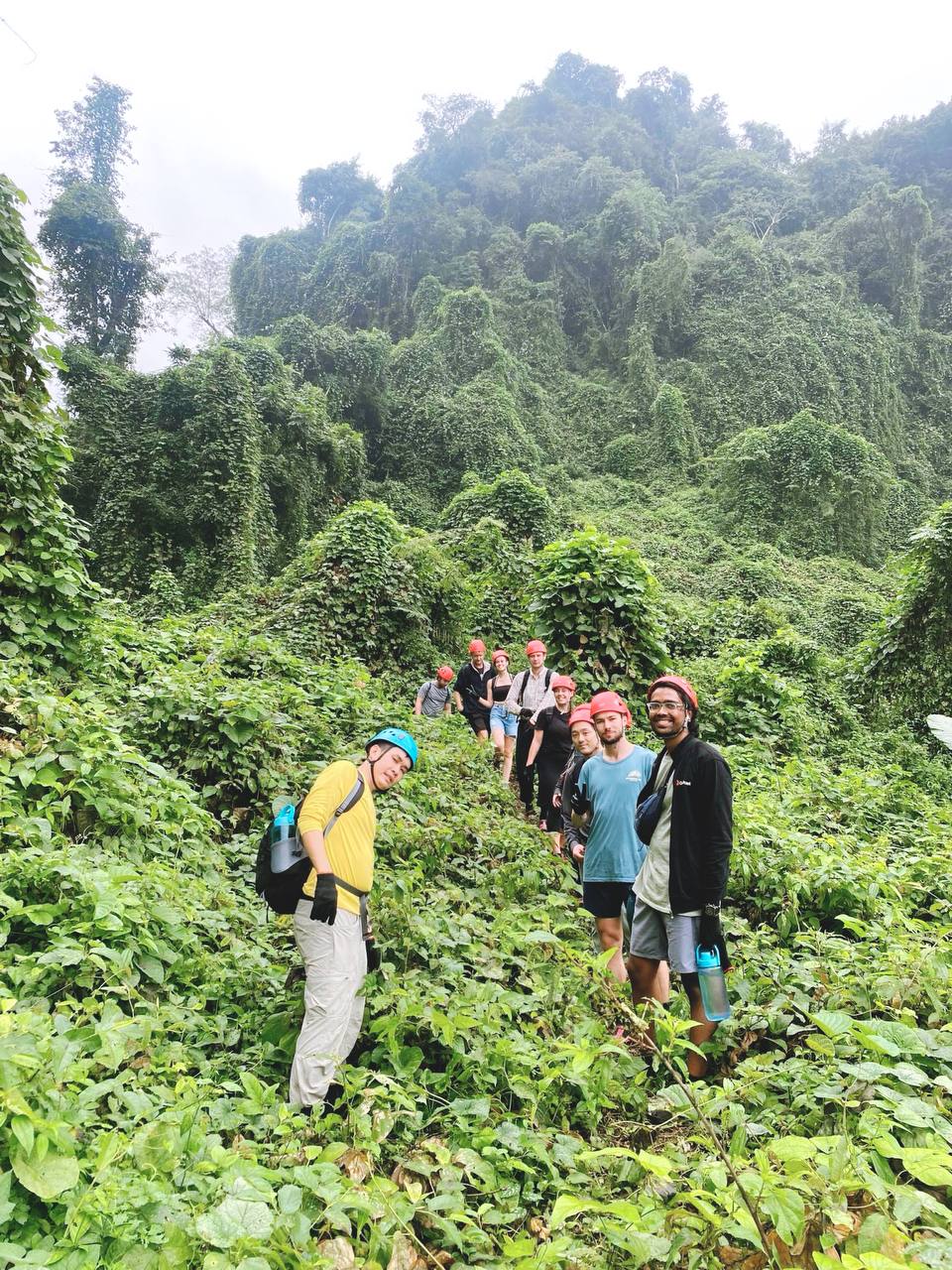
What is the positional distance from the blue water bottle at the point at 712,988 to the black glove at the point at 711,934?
0.12 ft

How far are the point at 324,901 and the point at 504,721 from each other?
4173 mm

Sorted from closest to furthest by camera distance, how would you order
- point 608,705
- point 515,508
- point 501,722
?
point 608,705, point 501,722, point 515,508

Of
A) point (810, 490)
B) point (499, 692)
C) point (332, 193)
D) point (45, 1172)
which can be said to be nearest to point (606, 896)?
point (45, 1172)

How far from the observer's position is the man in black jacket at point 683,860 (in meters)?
2.53

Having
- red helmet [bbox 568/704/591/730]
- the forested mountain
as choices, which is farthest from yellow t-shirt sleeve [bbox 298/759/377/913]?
the forested mountain

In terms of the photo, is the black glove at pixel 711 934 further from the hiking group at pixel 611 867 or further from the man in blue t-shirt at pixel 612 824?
the man in blue t-shirt at pixel 612 824

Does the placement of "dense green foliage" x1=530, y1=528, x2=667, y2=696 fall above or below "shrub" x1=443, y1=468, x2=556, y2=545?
below

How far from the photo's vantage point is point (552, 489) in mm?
24109

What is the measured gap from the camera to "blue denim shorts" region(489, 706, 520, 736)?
21.2 feet

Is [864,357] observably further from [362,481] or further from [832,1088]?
[832,1088]

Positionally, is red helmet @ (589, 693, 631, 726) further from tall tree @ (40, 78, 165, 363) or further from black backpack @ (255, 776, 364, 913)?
tall tree @ (40, 78, 165, 363)

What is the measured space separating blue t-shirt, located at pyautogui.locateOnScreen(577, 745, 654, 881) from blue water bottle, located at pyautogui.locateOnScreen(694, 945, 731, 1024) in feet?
2.05

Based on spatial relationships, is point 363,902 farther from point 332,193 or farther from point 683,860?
point 332,193

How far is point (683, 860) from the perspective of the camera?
2.59 meters
